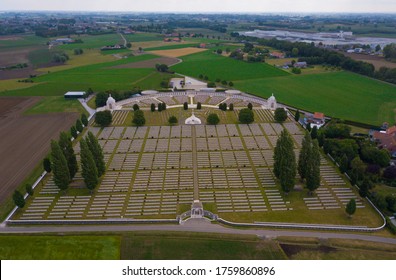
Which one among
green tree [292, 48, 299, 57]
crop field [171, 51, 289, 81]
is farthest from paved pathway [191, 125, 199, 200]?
green tree [292, 48, 299, 57]

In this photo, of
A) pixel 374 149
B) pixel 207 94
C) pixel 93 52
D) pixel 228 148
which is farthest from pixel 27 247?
pixel 93 52

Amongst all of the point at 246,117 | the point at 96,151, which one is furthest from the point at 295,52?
the point at 96,151

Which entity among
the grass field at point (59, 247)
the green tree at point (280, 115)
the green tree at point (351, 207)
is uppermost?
the green tree at point (351, 207)

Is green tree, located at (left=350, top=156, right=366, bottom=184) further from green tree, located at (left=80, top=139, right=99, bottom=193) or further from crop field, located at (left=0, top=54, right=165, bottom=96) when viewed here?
crop field, located at (left=0, top=54, right=165, bottom=96)

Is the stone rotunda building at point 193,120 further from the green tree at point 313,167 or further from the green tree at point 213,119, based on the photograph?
the green tree at point 313,167

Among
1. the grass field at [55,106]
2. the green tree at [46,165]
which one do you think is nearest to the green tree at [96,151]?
the green tree at [46,165]

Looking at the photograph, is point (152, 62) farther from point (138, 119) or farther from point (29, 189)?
point (29, 189)

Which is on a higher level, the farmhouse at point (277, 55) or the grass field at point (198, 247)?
the grass field at point (198, 247)
